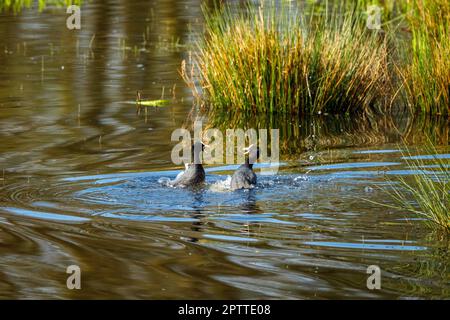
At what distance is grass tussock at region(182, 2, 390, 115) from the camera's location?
14602 millimetres

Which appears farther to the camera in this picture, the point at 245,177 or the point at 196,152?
the point at 196,152

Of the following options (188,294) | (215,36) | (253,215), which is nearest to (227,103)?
(215,36)

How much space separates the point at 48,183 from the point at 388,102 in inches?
270

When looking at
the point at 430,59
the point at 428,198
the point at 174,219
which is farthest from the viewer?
the point at 430,59

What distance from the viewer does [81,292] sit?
7.05m

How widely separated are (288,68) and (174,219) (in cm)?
593

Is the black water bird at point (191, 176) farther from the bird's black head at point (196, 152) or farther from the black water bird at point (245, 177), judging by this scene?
the black water bird at point (245, 177)

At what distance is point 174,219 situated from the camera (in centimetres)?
912

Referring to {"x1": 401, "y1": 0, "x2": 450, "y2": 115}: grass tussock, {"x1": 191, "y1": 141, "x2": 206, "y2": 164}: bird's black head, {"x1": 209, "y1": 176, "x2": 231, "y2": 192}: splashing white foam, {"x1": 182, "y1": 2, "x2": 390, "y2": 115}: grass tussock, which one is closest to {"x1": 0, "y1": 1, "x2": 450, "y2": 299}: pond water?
{"x1": 209, "y1": 176, "x2": 231, "y2": 192}: splashing white foam

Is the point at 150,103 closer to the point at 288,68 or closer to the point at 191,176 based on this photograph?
the point at 288,68

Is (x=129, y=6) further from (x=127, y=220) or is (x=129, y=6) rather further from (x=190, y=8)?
(x=127, y=220)

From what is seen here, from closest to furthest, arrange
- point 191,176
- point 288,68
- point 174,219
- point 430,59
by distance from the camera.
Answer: point 174,219
point 191,176
point 430,59
point 288,68

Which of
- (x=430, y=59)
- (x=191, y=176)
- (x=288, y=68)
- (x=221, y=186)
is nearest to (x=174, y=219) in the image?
(x=191, y=176)

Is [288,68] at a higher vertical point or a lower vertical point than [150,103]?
higher
